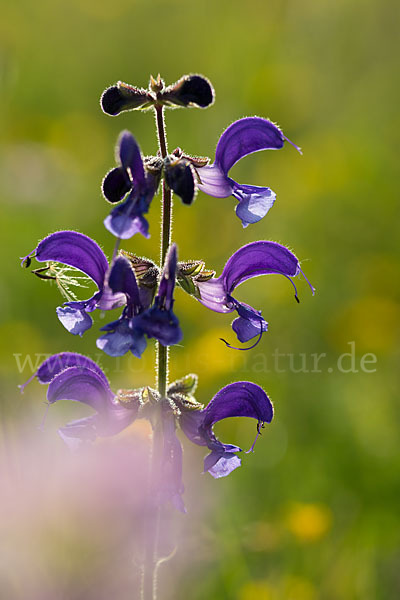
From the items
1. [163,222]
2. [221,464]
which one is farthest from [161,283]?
[221,464]

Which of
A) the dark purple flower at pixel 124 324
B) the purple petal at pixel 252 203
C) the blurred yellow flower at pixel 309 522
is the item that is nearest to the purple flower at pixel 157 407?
the dark purple flower at pixel 124 324

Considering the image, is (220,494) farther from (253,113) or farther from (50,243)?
(253,113)

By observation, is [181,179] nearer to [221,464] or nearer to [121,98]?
[121,98]

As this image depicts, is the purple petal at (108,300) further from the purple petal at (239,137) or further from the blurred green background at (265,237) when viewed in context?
the blurred green background at (265,237)

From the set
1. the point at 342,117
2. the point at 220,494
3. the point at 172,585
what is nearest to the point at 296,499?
the point at 220,494

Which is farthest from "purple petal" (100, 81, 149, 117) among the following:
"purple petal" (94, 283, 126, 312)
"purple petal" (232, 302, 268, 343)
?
"purple petal" (232, 302, 268, 343)

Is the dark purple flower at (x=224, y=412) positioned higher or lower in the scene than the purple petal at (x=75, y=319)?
lower
